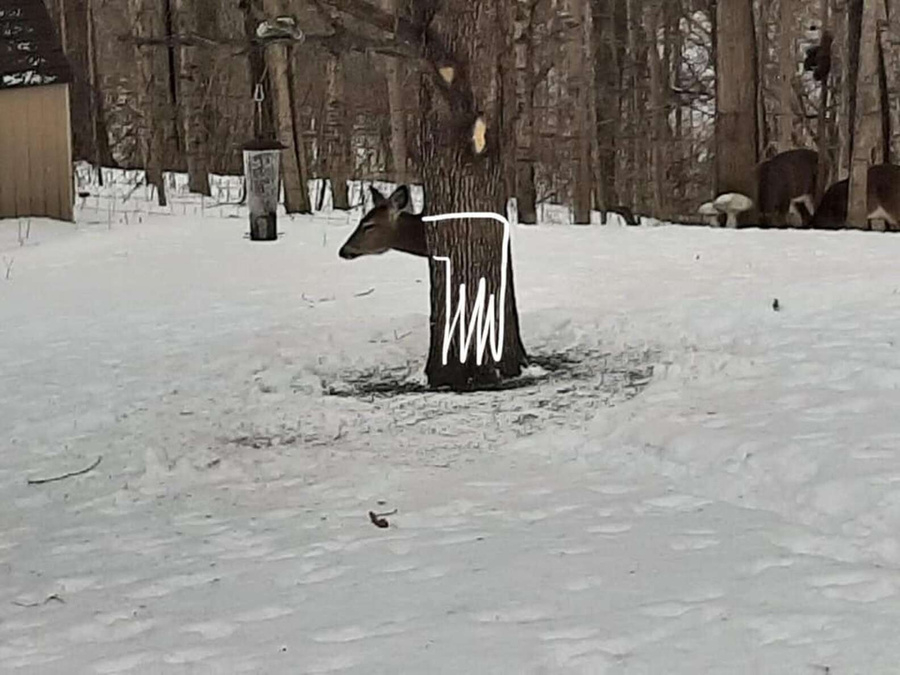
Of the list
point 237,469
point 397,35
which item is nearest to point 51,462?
point 237,469

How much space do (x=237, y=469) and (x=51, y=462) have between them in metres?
0.95

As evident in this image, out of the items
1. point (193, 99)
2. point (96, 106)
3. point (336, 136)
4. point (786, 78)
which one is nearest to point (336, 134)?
point (336, 136)

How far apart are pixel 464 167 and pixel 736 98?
8275mm

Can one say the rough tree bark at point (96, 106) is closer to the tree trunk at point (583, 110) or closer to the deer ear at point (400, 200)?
the tree trunk at point (583, 110)

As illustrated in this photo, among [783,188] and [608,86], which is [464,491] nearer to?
[783,188]

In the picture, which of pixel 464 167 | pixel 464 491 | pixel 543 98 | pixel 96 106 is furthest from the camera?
pixel 543 98

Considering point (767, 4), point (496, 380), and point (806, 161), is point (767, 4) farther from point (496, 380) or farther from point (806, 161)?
point (496, 380)

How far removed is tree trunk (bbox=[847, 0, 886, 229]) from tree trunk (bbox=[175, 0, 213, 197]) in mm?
10309

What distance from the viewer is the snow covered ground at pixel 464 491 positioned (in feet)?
13.1

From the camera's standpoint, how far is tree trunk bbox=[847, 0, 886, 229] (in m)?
13.1

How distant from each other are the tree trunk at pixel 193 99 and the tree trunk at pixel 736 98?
882 centimetres

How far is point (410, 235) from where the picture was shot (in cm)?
942

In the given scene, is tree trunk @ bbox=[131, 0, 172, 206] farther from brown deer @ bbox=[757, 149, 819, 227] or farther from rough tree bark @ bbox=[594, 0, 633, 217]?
brown deer @ bbox=[757, 149, 819, 227]

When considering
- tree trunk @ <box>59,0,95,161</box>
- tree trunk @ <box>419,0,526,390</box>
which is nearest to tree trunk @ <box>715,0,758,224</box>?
tree trunk @ <box>419,0,526,390</box>
